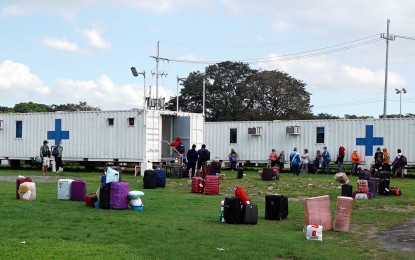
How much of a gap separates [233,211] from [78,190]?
5.85 m

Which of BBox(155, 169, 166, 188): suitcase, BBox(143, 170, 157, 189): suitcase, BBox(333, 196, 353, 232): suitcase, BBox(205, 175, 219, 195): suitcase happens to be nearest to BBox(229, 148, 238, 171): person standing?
BBox(155, 169, 166, 188): suitcase

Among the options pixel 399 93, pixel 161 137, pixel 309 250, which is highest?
pixel 399 93

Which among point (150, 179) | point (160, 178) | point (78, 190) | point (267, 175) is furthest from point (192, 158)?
point (78, 190)

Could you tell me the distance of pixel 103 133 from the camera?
35.4 m

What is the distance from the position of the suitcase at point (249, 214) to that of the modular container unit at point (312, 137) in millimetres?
22800

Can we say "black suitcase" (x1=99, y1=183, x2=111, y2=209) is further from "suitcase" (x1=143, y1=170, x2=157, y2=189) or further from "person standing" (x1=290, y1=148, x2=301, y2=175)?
"person standing" (x1=290, y1=148, x2=301, y2=175)

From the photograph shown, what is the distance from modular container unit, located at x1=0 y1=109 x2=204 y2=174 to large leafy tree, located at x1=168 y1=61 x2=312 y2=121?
3402 centimetres

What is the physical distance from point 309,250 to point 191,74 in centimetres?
7353

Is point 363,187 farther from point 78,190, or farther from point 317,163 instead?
point 317,163

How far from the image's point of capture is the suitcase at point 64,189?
18.2 meters

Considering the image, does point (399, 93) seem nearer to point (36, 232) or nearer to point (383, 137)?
point (383, 137)

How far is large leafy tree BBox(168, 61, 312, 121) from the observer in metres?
74.8

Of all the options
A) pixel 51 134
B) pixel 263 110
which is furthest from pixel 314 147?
pixel 263 110

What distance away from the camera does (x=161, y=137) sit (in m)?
34.3
